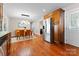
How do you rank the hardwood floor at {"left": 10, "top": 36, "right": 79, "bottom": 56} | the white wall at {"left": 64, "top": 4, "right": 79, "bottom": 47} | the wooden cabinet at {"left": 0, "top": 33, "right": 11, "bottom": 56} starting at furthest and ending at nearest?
1. the white wall at {"left": 64, "top": 4, "right": 79, "bottom": 47}
2. the hardwood floor at {"left": 10, "top": 36, "right": 79, "bottom": 56}
3. the wooden cabinet at {"left": 0, "top": 33, "right": 11, "bottom": 56}

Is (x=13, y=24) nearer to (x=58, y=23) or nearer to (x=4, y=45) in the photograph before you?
(x=4, y=45)

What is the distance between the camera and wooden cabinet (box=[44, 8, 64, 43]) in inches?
180

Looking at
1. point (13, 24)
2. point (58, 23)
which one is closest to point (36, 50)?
point (13, 24)

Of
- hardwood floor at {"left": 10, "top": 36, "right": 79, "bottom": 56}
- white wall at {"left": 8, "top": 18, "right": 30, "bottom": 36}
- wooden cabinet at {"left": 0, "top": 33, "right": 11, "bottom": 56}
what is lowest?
hardwood floor at {"left": 10, "top": 36, "right": 79, "bottom": 56}

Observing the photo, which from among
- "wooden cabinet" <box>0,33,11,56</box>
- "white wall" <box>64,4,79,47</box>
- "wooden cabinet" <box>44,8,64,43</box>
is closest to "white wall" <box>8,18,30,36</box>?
"wooden cabinet" <box>0,33,11,56</box>

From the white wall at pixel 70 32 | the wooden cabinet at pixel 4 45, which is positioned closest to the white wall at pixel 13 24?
the wooden cabinet at pixel 4 45

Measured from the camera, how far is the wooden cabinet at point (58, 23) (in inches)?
180

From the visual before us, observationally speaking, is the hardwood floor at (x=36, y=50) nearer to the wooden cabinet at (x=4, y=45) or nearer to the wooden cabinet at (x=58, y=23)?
the wooden cabinet at (x=4, y=45)

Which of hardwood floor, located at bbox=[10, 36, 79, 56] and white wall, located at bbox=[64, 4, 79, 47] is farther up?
white wall, located at bbox=[64, 4, 79, 47]

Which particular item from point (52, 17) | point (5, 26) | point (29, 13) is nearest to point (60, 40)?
point (52, 17)

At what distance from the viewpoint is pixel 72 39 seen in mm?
4062

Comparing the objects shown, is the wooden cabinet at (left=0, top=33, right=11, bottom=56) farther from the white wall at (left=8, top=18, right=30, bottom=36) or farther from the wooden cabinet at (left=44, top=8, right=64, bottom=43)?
the wooden cabinet at (left=44, top=8, right=64, bottom=43)

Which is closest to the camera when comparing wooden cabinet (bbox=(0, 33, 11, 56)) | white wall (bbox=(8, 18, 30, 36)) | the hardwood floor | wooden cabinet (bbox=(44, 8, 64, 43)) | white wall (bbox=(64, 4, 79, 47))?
wooden cabinet (bbox=(0, 33, 11, 56))

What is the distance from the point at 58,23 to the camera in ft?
15.7
